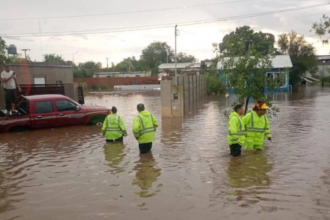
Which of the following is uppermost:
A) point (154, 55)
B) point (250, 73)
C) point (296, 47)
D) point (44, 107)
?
point (154, 55)

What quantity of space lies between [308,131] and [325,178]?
5.79 m

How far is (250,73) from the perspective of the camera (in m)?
10.9

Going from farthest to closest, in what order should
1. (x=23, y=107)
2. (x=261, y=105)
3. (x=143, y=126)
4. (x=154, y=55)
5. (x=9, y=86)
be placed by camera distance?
(x=154, y=55)
(x=9, y=86)
(x=23, y=107)
(x=143, y=126)
(x=261, y=105)

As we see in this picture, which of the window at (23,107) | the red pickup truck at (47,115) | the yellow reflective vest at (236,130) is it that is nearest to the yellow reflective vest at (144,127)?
the yellow reflective vest at (236,130)

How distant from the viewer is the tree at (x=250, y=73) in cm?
1072

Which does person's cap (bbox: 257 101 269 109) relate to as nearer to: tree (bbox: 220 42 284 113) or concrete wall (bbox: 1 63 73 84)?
tree (bbox: 220 42 284 113)

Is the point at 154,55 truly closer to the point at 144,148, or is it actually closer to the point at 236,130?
the point at 144,148

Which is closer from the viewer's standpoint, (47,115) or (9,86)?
(47,115)

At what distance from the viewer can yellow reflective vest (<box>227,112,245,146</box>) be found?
7.54 m

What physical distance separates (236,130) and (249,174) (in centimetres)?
117

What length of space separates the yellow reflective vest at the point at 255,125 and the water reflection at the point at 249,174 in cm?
50

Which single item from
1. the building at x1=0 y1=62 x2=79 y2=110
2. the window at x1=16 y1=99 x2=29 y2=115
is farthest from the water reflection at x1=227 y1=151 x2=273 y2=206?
the building at x1=0 y1=62 x2=79 y2=110

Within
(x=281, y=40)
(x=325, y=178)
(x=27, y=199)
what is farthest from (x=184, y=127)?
(x=281, y=40)

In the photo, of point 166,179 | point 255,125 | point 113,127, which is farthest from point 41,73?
point 166,179
